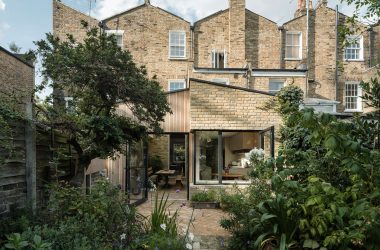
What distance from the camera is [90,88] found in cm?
642

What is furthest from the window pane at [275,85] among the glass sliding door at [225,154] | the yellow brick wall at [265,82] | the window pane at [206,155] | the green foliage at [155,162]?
the window pane at [206,155]

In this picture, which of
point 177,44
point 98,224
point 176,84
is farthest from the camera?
point 177,44

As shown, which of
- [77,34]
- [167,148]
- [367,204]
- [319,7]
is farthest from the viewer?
[319,7]

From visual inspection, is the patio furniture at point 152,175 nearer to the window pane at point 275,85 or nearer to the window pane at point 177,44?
the window pane at point 275,85

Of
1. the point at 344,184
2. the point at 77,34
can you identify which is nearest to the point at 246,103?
the point at 344,184

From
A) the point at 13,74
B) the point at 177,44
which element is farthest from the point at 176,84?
the point at 13,74

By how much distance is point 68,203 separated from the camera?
495 centimetres

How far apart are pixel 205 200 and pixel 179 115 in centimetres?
330

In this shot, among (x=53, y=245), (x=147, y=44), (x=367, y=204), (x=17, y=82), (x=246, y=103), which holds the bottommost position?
(x=53, y=245)

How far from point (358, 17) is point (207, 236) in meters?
6.41

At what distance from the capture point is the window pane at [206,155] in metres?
12.0

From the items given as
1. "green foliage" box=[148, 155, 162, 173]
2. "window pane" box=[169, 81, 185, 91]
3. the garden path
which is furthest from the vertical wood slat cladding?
"window pane" box=[169, 81, 185, 91]

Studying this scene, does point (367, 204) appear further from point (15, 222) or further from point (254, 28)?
point (254, 28)

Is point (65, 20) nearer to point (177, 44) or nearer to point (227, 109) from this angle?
point (177, 44)
